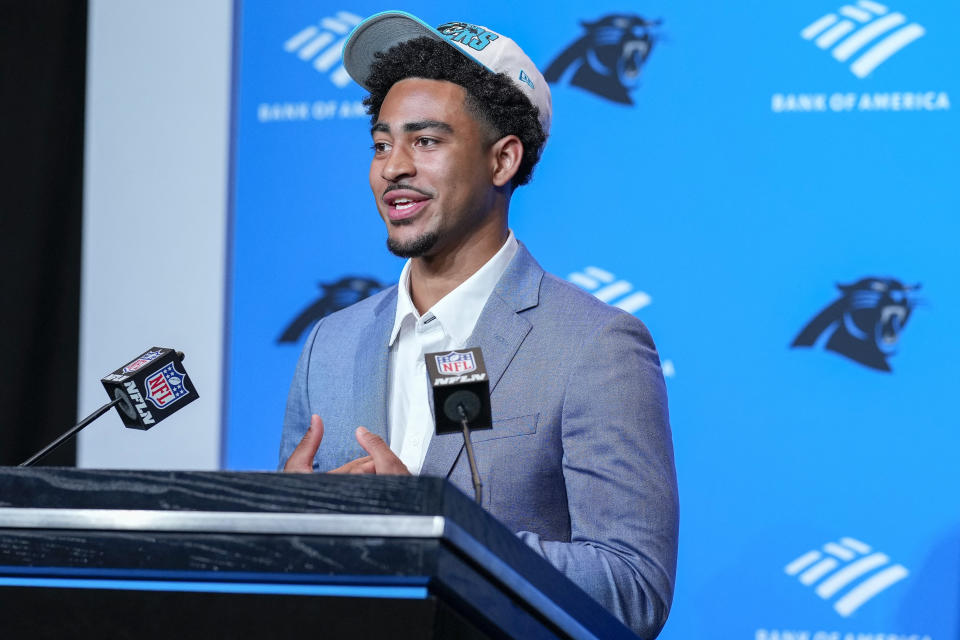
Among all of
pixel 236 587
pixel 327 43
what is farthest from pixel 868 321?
pixel 236 587

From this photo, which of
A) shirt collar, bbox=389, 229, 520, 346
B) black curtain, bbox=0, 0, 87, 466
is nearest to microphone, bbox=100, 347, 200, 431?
shirt collar, bbox=389, 229, 520, 346

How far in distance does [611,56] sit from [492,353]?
1381 mm

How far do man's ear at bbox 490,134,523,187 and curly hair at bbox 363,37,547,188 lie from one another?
0.05ft

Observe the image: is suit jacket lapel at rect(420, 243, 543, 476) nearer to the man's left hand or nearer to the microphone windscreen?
the man's left hand

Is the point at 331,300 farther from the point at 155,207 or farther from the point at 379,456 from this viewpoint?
the point at 379,456

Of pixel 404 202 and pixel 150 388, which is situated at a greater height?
pixel 404 202

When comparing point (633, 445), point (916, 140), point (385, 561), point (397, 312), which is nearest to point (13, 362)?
point (397, 312)

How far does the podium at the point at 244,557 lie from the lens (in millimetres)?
937

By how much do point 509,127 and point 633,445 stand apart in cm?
79

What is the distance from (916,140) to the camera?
2.89 metres

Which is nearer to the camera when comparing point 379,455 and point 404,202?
point 379,455

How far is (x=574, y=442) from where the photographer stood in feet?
6.12

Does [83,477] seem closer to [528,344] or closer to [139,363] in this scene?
[139,363]

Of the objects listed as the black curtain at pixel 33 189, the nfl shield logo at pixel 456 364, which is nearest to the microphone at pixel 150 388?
the nfl shield logo at pixel 456 364
